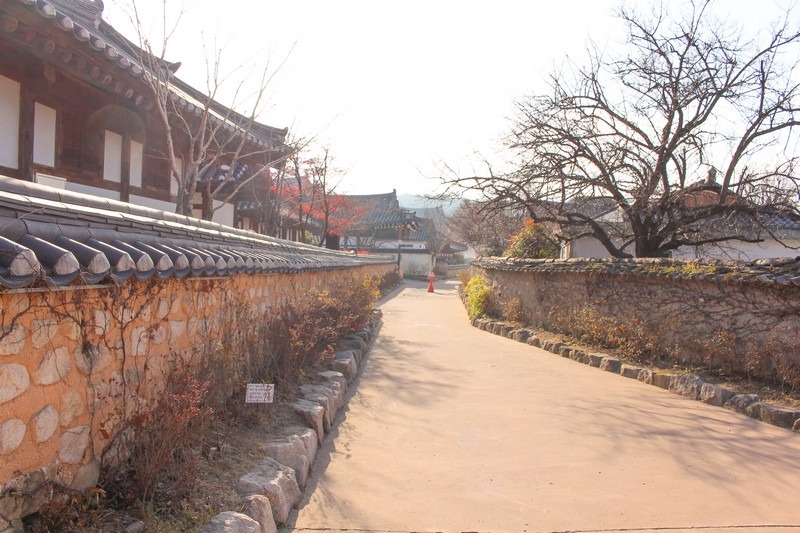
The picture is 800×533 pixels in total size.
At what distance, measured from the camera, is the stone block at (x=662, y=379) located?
325 inches

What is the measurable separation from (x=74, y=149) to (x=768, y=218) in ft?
42.1

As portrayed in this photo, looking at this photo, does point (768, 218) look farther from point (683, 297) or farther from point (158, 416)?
point (158, 416)

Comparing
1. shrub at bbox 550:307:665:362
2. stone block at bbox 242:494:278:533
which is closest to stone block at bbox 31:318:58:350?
stone block at bbox 242:494:278:533

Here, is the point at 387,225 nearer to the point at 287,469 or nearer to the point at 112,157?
the point at 112,157

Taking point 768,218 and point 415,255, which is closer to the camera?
point 768,218

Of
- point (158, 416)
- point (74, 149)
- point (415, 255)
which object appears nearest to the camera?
point (158, 416)

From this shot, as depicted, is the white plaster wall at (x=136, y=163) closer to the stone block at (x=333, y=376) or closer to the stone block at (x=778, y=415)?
the stone block at (x=333, y=376)

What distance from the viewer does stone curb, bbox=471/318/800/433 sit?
21.0 feet

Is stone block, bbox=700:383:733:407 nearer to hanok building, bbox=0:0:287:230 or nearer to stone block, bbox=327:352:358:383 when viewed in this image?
stone block, bbox=327:352:358:383

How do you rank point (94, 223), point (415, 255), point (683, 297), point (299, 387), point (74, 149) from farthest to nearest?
point (415, 255) < point (683, 297) < point (74, 149) < point (299, 387) < point (94, 223)

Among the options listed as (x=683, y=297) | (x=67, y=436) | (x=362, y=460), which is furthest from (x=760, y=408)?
(x=67, y=436)

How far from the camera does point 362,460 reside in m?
5.48

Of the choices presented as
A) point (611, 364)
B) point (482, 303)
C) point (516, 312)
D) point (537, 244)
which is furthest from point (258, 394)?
point (537, 244)

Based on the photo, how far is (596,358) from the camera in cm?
1013
